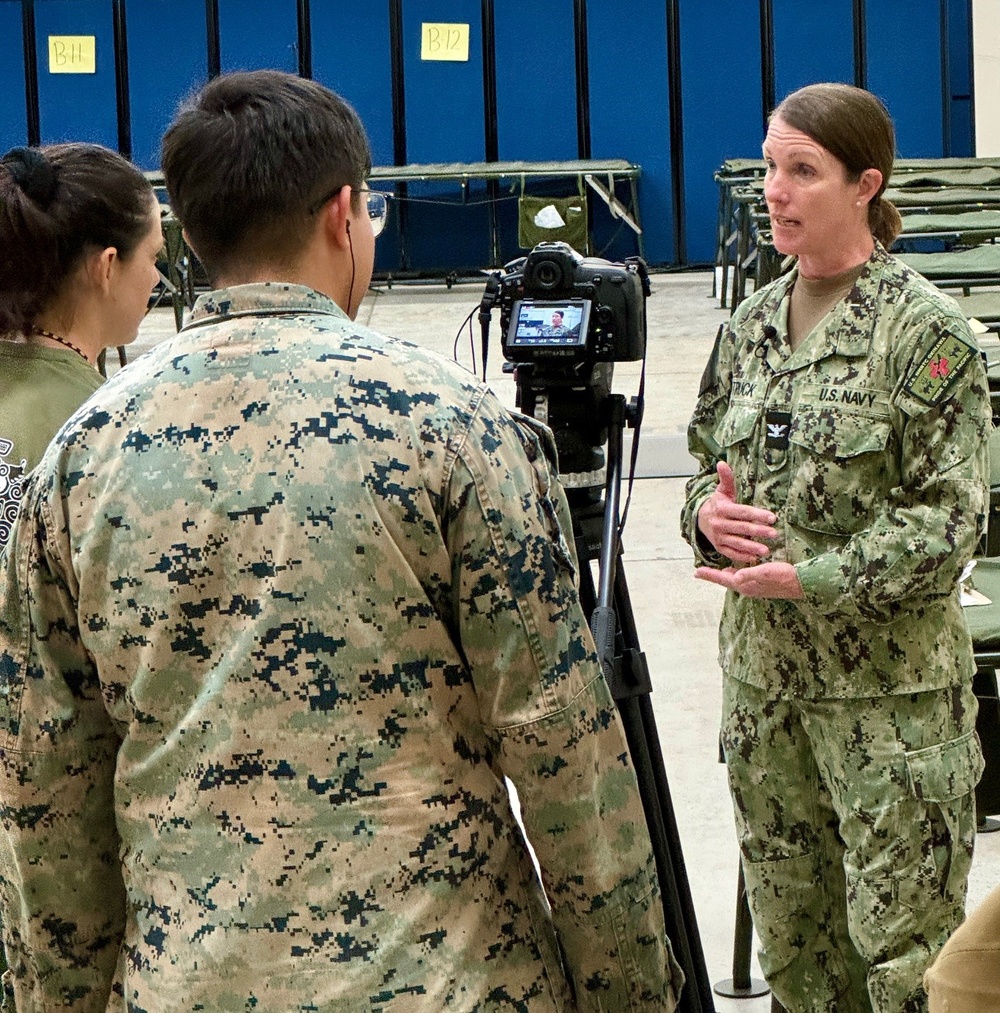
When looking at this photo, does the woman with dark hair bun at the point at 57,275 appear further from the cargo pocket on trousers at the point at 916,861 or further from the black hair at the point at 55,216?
the cargo pocket on trousers at the point at 916,861

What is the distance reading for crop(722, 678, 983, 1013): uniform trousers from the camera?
7.17ft

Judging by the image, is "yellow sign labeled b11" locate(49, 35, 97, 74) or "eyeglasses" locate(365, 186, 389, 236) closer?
"eyeglasses" locate(365, 186, 389, 236)

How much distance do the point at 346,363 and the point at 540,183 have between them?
10461 millimetres

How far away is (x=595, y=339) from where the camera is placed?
2.12m

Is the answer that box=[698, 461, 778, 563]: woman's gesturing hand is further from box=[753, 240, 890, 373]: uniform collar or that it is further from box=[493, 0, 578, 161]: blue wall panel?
box=[493, 0, 578, 161]: blue wall panel

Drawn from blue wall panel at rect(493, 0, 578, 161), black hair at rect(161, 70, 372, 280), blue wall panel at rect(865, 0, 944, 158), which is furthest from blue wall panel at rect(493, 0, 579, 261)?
black hair at rect(161, 70, 372, 280)

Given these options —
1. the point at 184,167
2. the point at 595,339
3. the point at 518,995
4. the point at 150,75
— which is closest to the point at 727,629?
the point at 595,339

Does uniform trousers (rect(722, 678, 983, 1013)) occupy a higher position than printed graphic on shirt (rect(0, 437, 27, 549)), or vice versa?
printed graphic on shirt (rect(0, 437, 27, 549))

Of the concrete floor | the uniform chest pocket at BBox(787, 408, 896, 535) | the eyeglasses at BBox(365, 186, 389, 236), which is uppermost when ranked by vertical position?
the eyeglasses at BBox(365, 186, 389, 236)

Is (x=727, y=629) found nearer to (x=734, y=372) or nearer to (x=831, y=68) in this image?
(x=734, y=372)

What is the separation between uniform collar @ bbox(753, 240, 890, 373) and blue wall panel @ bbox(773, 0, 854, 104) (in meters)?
9.66

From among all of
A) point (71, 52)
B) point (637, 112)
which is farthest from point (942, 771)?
point (71, 52)

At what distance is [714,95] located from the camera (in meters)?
11.6

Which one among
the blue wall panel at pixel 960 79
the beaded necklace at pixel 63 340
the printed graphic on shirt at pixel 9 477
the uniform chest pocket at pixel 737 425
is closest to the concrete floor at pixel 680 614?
the uniform chest pocket at pixel 737 425
